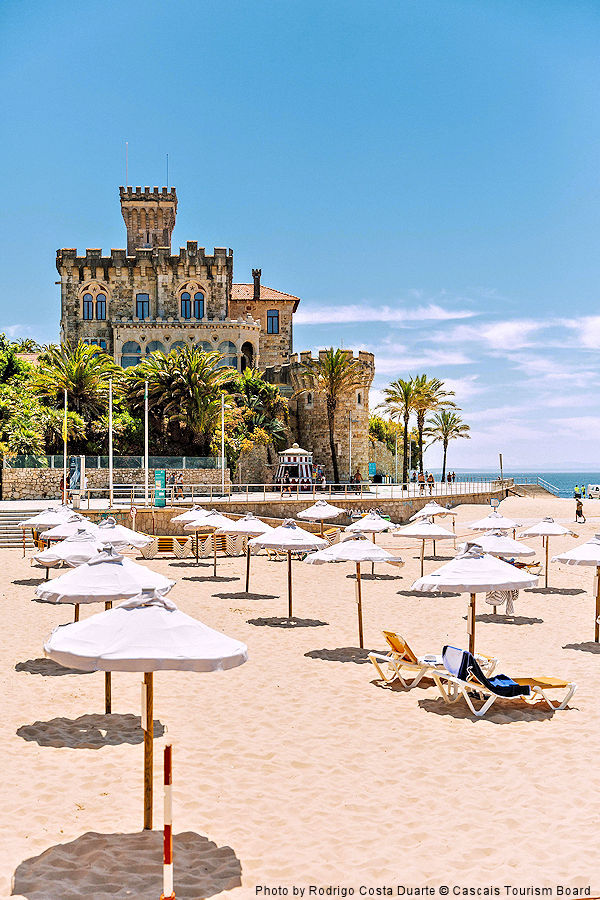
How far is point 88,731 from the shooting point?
8.65m

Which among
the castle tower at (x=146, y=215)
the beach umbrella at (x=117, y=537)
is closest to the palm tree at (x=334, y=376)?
the castle tower at (x=146, y=215)

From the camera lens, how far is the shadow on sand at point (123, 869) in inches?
206

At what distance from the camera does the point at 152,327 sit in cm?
5859

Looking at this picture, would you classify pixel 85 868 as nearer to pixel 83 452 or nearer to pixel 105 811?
pixel 105 811

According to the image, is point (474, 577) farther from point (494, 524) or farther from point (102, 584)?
point (494, 524)

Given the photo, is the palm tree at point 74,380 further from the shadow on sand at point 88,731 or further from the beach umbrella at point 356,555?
the shadow on sand at point 88,731

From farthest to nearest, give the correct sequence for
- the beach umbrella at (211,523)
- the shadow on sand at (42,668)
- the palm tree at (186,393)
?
the palm tree at (186,393), the beach umbrella at (211,523), the shadow on sand at (42,668)

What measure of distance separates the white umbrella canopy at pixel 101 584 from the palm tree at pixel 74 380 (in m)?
37.2

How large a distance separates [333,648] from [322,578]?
Result: 9.18 metres

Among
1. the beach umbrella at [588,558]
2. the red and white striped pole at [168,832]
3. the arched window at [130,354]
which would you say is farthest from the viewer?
the arched window at [130,354]

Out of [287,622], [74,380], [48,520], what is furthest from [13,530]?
[287,622]

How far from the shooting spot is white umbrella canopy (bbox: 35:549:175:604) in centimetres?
823

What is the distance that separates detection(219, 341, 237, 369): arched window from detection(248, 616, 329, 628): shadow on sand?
4422 cm

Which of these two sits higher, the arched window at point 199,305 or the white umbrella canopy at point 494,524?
the arched window at point 199,305
